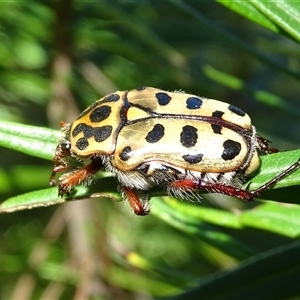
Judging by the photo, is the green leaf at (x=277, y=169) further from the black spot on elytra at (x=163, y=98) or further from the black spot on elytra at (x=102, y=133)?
the black spot on elytra at (x=102, y=133)

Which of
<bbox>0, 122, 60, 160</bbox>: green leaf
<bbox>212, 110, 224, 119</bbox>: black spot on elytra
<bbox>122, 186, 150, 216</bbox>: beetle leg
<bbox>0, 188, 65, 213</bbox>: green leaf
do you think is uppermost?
<bbox>212, 110, 224, 119</bbox>: black spot on elytra

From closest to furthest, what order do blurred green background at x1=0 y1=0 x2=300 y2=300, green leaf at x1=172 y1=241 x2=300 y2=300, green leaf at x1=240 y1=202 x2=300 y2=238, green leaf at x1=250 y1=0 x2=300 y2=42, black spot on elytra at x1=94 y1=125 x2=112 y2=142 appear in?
1. green leaf at x1=250 y1=0 x2=300 y2=42
2. green leaf at x1=172 y1=241 x2=300 y2=300
3. green leaf at x1=240 y1=202 x2=300 y2=238
4. black spot on elytra at x1=94 y1=125 x2=112 y2=142
5. blurred green background at x1=0 y1=0 x2=300 y2=300

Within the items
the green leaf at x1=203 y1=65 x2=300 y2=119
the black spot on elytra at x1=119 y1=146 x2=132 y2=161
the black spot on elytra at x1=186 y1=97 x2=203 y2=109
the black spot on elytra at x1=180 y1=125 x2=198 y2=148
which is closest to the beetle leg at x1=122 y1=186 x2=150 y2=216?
the black spot on elytra at x1=119 y1=146 x2=132 y2=161

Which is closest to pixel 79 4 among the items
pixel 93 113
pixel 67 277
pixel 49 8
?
pixel 49 8

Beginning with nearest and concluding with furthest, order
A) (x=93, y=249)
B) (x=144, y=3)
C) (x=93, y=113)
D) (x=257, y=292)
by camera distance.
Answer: (x=257, y=292)
(x=93, y=113)
(x=93, y=249)
(x=144, y=3)

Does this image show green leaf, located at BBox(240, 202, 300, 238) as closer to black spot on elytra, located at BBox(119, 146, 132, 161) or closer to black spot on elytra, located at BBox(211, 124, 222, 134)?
black spot on elytra, located at BBox(211, 124, 222, 134)

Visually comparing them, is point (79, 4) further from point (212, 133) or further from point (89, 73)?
point (212, 133)

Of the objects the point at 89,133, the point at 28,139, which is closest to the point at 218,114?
the point at 89,133
